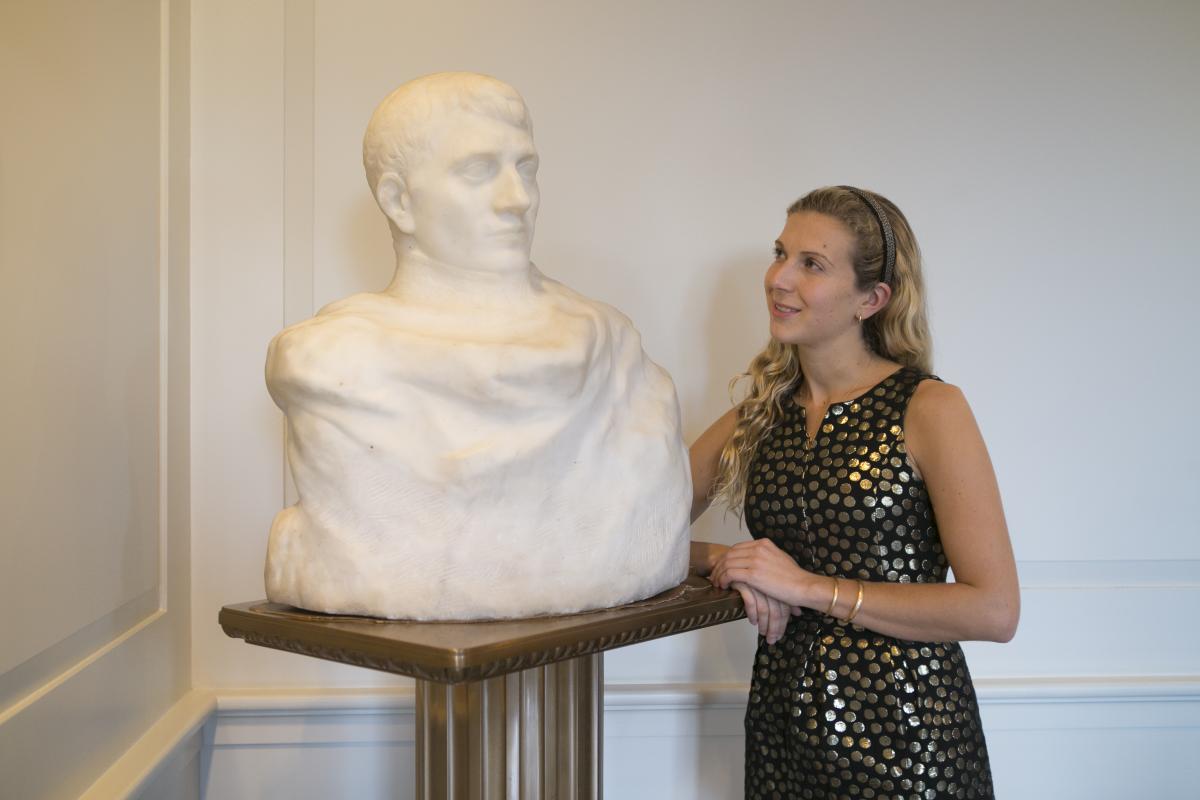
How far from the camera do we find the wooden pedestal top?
1.28m

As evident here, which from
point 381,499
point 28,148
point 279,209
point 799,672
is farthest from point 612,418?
point 279,209

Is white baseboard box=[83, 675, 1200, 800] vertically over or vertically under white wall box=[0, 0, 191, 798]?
under

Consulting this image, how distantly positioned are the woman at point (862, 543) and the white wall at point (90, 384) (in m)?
1.16

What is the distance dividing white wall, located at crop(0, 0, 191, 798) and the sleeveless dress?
128 centimetres

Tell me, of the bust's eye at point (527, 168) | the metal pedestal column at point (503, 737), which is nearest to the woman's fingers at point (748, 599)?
the metal pedestal column at point (503, 737)

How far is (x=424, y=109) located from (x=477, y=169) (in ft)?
0.40

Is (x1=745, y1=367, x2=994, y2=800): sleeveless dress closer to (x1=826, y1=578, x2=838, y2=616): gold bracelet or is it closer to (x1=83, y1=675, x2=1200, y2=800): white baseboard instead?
(x1=826, y1=578, x2=838, y2=616): gold bracelet

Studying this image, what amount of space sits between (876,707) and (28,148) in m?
1.69

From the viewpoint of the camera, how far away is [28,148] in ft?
5.66

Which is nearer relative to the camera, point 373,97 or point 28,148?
point 28,148

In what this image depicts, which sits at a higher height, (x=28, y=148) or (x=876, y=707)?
(x=28, y=148)

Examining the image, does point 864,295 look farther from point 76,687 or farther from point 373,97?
point 76,687

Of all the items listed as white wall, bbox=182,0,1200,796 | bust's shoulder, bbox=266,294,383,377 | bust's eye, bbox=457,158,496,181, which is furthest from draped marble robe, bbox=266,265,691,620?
white wall, bbox=182,0,1200,796

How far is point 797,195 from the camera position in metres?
2.84
